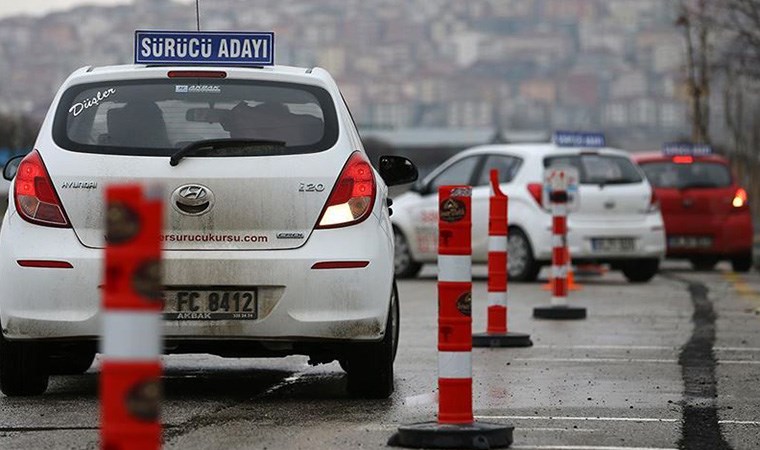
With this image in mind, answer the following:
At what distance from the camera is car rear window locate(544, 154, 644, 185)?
2161cm

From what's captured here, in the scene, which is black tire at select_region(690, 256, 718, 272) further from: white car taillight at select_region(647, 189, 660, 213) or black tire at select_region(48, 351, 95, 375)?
black tire at select_region(48, 351, 95, 375)

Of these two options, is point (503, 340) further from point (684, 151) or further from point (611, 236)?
point (684, 151)

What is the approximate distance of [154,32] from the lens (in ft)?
31.8

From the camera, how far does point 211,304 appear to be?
8766mm

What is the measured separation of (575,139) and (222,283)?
1488cm

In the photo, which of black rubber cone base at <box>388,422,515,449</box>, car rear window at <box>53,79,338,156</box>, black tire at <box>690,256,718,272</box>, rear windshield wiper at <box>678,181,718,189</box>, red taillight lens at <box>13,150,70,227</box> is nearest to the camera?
black rubber cone base at <box>388,422,515,449</box>

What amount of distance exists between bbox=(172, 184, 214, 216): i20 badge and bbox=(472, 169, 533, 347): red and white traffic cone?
3.98 metres

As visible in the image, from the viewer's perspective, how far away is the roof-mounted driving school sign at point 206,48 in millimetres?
9625

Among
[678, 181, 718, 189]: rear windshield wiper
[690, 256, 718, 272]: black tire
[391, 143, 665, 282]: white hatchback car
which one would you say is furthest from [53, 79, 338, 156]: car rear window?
[690, 256, 718, 272]: black tire

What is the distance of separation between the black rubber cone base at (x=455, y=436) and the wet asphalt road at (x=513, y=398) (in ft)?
0.32

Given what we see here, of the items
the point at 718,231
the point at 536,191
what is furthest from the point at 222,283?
the point at 718,231

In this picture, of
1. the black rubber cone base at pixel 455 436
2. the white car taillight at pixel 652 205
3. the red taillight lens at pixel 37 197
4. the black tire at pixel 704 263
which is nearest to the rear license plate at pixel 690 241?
the black tire at pixel 704 263

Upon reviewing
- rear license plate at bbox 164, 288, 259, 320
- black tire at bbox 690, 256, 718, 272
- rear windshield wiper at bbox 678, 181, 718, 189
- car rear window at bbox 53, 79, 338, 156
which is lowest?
black tire at bbox 690, 256, 718, 272

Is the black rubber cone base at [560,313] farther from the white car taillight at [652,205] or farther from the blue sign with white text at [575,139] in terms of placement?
the blue sign with white text at [575,139]
